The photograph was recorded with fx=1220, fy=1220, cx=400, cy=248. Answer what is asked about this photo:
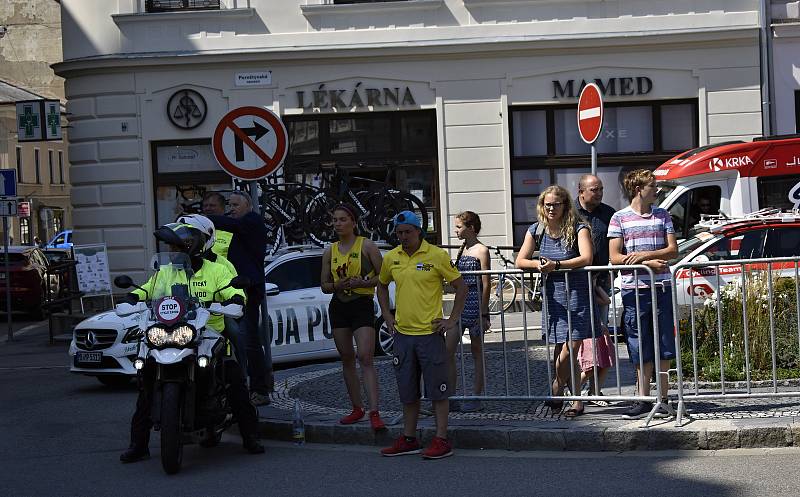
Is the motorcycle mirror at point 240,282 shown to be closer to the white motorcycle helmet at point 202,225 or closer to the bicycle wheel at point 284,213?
the white motorcycle helmet at point 202,225

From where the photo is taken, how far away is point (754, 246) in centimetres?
1460

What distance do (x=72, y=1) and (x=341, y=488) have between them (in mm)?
17386

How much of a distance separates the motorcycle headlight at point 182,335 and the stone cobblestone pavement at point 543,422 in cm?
169

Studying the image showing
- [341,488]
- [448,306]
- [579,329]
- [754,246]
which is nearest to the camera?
[341,488]

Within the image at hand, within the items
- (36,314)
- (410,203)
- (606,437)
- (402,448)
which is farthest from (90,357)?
(36,314)

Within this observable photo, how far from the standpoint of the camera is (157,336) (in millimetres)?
8148

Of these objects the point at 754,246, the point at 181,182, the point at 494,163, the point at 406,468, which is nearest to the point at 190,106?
the point at 181,182

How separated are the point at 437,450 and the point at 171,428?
72.5 inches

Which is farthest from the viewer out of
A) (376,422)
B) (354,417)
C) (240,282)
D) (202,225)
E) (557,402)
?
(354,417)

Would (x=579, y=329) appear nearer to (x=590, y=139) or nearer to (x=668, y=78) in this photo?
(x=590, y=139)

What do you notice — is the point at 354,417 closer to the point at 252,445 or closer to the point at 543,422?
the point at 252,445

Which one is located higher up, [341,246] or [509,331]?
[341,246]

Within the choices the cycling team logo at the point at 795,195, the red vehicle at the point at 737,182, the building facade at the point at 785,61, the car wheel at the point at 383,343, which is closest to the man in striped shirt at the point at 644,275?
the car wheel at the point at 383,343

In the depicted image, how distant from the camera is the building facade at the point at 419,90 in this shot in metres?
22.1
